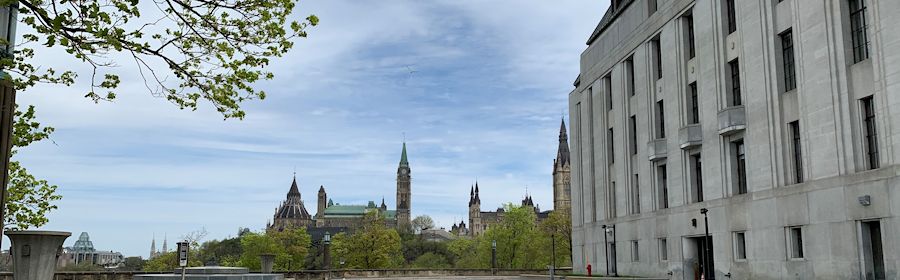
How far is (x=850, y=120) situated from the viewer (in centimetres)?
2580

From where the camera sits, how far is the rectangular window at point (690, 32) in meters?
38.1

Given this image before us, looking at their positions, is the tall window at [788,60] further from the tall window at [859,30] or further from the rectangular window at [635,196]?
the rectangular window at [635,196]

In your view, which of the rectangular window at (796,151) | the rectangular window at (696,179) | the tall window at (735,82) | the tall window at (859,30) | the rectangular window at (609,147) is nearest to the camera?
the tall window at (859,30)

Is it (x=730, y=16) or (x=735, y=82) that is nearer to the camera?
(x=735, y=82)

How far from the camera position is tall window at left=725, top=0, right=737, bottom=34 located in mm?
34062

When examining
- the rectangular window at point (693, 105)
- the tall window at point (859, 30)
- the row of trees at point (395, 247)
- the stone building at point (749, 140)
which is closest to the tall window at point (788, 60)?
the stone building at point (749, 140)

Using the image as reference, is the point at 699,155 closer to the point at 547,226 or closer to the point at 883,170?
the point at 883,170

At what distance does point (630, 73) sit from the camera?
4647 cm

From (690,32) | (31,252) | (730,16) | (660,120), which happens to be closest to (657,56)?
(660,120)

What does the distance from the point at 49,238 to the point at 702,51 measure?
2965cm

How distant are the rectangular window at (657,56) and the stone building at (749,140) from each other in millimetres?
97

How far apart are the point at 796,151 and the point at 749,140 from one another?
276 cm

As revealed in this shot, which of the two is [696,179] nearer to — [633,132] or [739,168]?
→ [739,168]

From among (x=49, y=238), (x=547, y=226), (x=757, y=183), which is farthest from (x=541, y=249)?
(x=49, y=238)
